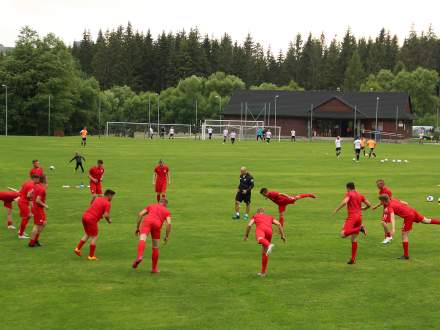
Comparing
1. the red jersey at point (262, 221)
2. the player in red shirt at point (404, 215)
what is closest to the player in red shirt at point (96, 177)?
the red jersey at point (262, 221)

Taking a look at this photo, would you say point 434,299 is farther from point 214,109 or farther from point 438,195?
point 214,109

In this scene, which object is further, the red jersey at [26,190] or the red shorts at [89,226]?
the red jersey at [26,190]

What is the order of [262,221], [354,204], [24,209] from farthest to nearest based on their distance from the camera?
[24,209], [354,204], [262,221]

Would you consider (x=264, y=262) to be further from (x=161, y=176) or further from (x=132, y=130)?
(x=132, y=130)

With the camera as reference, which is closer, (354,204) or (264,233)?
(264,233)

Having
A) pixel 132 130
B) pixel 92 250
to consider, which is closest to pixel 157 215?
pixel 92 250

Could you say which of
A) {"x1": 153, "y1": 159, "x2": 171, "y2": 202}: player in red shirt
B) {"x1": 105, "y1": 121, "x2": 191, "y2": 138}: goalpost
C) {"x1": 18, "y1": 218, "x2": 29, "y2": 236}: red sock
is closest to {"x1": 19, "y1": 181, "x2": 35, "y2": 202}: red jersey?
{"x1": 18, "y1": 218, "x2": 29, "y2": 236}: red sock

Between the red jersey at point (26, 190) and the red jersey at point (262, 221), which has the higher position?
the red jersey at point (26, 190)

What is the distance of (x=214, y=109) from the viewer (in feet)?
437

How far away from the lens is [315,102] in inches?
4663

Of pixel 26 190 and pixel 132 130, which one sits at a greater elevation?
pixel 132 130

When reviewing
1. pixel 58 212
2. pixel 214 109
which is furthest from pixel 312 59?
pixel 58 212

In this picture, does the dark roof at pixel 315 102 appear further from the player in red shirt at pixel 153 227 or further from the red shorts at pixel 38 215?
the player in red shirt at pixel 153 227

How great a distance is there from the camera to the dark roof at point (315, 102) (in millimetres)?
113625
